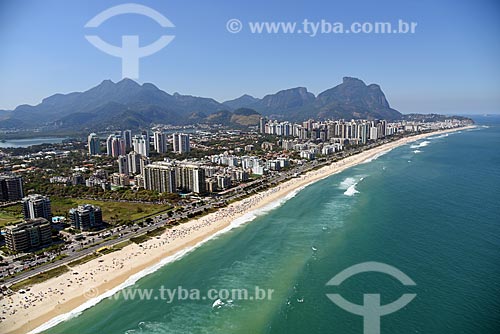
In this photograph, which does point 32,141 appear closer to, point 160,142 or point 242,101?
point 160,142

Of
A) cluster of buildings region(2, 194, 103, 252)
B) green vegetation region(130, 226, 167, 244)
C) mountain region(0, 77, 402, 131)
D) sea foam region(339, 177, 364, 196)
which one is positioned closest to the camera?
cluster of buildings region(2, 194, 103, 252)

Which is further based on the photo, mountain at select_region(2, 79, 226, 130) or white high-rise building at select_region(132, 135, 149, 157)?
mountain at select_region(2, 79, 226, 130)

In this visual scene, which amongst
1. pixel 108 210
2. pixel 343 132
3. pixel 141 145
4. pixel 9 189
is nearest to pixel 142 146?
pixel 141 145

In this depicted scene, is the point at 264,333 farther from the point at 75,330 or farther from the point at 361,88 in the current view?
the point at 361,88

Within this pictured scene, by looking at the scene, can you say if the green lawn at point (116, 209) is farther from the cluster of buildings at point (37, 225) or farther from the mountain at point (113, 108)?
the mountain at point (113, 108)

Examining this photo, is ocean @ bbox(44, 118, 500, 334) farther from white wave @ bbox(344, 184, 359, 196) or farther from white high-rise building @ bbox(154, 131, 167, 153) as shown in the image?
white high-rise building @ bbox(154, 131, 167, 153)

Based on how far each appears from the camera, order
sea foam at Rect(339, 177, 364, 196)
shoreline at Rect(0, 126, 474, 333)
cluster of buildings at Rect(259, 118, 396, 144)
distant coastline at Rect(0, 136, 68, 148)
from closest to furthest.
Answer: shoreline at Rect(0, 126, 474, 333) → sea foam at Rect(339, 177, 364, 196) → cluster of buildings at Rect(259, 118, 396, 144) → distant coastline at Rect(0, 136, 68, 148)

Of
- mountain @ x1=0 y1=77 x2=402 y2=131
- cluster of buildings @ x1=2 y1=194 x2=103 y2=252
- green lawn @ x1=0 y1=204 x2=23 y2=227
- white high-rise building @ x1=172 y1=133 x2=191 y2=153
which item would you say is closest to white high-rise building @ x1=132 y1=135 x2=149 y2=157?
white high-rise building @ x1=172 y1=133 x2=191 y2=153
